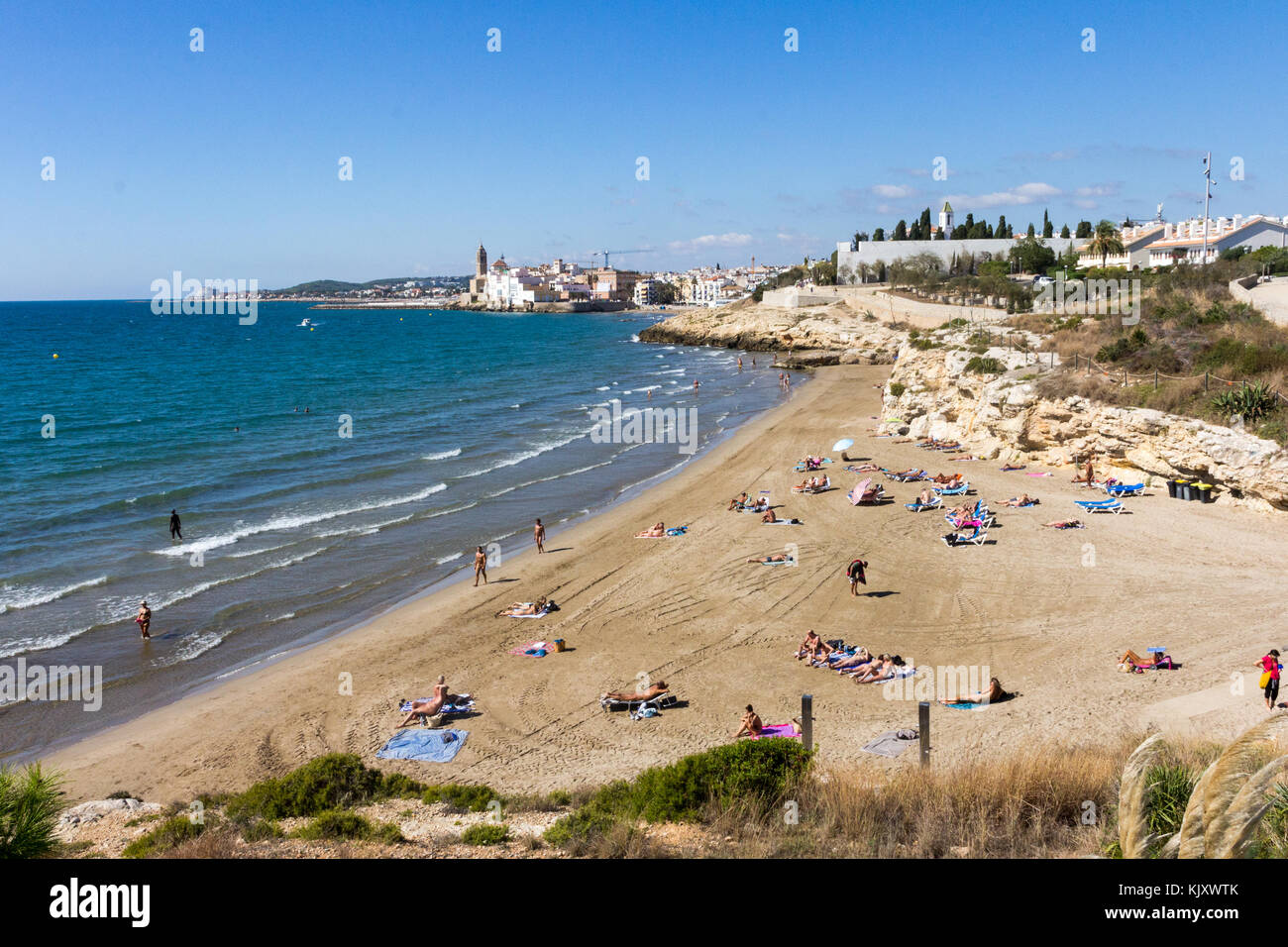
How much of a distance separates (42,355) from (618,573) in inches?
3725

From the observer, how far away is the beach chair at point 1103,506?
72.7ft

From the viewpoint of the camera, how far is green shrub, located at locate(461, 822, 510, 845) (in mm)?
7410

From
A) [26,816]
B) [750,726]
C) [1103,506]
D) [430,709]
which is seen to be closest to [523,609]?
[430,709]

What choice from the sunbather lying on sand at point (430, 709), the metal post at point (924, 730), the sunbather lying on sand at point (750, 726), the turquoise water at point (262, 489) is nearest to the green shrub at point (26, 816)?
the sunbather lying on sand at point (430, 709)

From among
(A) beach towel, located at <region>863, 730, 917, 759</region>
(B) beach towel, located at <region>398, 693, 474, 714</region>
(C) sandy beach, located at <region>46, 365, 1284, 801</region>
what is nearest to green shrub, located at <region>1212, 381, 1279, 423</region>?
(C) sandy beach, located at <region>46, 365, 1284, 801</region>

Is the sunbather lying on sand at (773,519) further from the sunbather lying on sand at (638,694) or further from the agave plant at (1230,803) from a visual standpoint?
the agave plant at (1230,803)

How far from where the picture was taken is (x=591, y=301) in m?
197

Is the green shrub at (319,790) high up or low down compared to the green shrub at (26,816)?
down

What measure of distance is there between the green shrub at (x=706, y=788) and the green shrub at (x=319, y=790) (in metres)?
2.77

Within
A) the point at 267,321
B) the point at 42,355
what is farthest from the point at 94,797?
the point at 267,321

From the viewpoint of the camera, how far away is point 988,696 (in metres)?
13.0

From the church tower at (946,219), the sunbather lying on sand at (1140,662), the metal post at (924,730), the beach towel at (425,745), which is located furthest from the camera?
the church tower at (946,219)

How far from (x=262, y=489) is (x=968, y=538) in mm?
23910

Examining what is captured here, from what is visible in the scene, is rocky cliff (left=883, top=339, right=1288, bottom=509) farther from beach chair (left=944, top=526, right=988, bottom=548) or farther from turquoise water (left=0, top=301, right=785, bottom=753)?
turquoise water (left=0, top=301, right=785, bottom=753)
